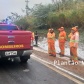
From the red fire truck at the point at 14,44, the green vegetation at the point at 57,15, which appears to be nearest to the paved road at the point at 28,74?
the red fire truck at the point at 14,44

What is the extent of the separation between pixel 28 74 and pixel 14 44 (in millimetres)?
1704

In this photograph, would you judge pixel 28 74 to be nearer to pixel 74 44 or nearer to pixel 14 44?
pixel 14 44

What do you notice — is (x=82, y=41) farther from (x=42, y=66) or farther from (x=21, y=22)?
(x=21, y=22)

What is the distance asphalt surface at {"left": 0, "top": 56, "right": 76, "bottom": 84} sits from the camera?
880 centimetres

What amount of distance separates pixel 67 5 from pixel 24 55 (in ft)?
97.9

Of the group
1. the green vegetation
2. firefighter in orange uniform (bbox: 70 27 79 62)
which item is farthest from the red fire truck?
the green vegetation

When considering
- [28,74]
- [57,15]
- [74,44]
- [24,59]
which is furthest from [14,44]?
[57,15]

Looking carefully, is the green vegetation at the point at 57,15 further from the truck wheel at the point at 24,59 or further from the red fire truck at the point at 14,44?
the red fire truck at the point at 14,44

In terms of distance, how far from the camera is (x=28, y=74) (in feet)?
32.5

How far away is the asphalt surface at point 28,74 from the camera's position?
8.80 metres

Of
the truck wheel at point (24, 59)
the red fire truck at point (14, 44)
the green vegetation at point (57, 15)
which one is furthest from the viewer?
the green vegetation at point (57, 15)

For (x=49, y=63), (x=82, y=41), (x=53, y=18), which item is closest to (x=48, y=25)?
(x=53, y=18)

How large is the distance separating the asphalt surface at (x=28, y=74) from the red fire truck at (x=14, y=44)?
0.54 m

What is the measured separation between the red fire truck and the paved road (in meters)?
0.54
